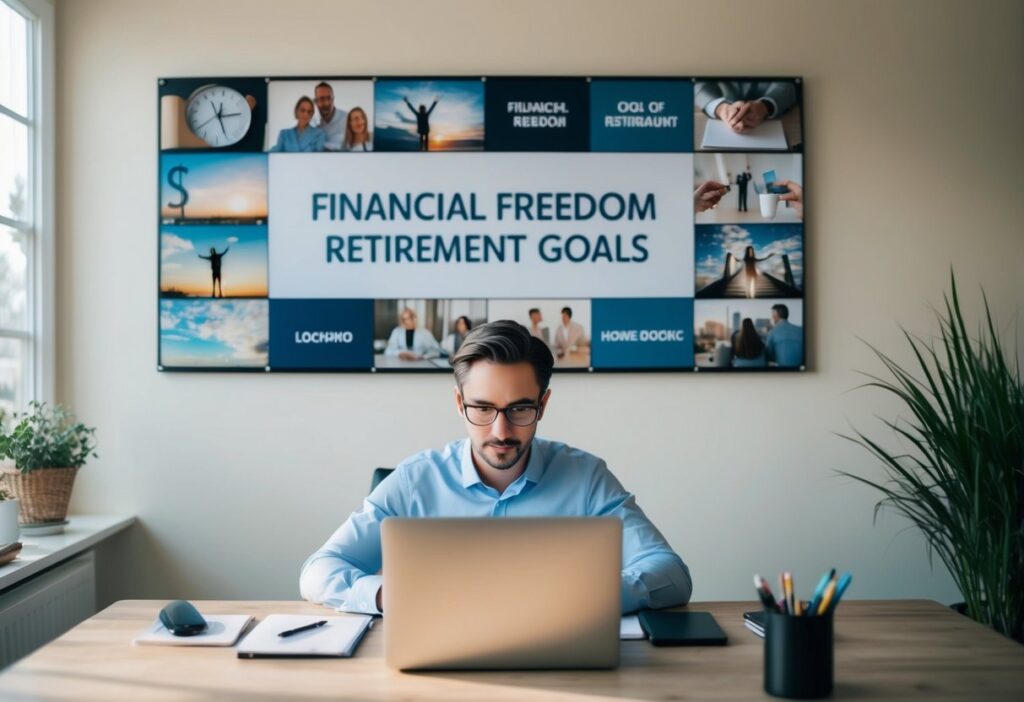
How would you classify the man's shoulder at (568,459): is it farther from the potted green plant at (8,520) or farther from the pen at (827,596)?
the potted green plant at (8,520)

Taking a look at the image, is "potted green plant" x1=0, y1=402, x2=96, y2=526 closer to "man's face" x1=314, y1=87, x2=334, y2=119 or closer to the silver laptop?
"man's face" x1=314, y1=87, x2=334, y2=119

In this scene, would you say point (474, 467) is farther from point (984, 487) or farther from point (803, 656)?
point (984, 487)

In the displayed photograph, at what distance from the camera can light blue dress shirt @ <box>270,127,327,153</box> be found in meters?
3.37

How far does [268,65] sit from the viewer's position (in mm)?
3387

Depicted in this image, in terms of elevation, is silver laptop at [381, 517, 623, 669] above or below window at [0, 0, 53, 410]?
below

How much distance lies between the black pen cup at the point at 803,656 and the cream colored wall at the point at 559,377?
201cm

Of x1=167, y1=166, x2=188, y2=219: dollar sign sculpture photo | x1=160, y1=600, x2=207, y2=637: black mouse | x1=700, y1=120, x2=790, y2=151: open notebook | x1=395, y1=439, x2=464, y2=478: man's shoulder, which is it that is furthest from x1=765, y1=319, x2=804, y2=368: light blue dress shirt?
x1=160, y1=600, x2=207, y2=637: black mouse

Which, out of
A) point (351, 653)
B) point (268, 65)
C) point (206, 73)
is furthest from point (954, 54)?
point (351, 653)

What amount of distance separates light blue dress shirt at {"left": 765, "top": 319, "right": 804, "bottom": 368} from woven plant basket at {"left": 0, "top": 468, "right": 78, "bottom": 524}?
2.37 metres

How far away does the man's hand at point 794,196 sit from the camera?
11.1 ft

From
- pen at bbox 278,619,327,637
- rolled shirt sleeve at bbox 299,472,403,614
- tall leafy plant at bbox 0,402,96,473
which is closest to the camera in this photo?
pen at bbox 278,619,327,637

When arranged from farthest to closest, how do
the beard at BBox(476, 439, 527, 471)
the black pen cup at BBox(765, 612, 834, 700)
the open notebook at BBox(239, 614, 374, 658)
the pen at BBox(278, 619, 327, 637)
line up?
the beard at BBox(476, 439, 527, 471) < the pen at BBox(278, 619, 327, 637) < the open notebook at BBox(239, 614, 374, 658) < the black pen cup at BBox(765, 612, 834, 700)

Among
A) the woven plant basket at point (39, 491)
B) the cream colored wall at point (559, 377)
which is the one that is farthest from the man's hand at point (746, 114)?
the woven plant basket at point (39, 491)

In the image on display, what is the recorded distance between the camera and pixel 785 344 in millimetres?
3383
